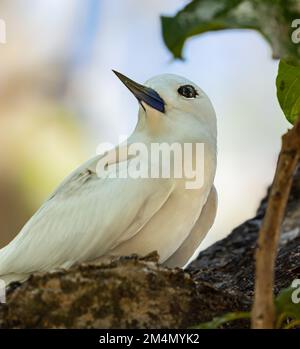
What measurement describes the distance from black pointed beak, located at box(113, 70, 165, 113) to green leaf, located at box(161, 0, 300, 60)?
168 centimetres

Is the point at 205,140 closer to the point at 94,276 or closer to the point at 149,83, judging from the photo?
the point at 149,83

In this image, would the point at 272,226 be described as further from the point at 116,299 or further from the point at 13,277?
the point at 13,277

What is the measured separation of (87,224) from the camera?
3.20 m

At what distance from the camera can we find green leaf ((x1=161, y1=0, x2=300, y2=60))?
6.02ft

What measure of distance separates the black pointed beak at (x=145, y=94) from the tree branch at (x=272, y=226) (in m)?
1.70

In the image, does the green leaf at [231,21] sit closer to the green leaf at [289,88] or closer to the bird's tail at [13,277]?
the green leaf at [289,88]

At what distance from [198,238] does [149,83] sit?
2.48 ft

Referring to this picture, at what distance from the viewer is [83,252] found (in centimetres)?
311

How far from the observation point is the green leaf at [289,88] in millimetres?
2648

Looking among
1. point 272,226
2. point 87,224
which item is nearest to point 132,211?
point 87,224

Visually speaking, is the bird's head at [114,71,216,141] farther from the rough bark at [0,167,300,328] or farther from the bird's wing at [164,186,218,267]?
the rough bark at [0,167,300,328]
